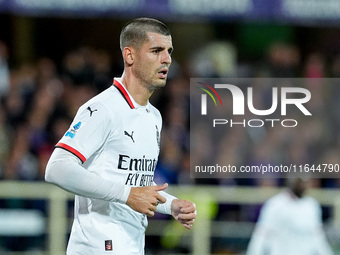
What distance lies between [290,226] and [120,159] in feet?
17.8

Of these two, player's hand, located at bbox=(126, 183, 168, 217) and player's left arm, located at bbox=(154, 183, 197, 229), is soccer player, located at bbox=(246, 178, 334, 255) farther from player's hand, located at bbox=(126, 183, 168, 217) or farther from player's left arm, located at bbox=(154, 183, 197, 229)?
player's hand, located at bbox=(126, 183, 168, 217)

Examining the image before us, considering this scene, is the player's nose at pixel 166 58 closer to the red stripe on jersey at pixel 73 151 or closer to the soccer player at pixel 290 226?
the red stripe on jersey at pixel 73 151

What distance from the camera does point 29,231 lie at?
903 cm

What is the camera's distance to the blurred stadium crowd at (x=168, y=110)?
370 inches

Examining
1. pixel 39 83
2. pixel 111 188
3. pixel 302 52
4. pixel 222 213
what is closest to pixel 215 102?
pixel 222 213

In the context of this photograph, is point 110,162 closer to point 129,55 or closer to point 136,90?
point 136,90

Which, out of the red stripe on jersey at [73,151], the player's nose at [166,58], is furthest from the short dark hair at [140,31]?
the red stripe on jersey at [73,151]

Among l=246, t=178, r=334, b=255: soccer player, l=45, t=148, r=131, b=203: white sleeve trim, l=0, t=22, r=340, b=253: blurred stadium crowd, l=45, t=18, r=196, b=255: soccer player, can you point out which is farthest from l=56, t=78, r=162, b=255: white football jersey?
l=246, t=178, r=334, b=255: soccer player

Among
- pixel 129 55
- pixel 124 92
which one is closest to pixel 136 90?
pixel 124 92

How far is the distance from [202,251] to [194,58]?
3.93 metres

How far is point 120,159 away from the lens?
4.09 m

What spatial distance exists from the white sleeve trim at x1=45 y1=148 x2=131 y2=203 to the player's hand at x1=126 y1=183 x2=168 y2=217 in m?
0.03

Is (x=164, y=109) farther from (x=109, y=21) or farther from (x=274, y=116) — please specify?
(x=109, y=21)

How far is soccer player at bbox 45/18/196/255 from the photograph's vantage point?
3777 mm
